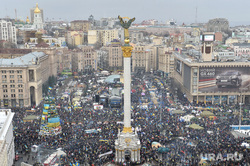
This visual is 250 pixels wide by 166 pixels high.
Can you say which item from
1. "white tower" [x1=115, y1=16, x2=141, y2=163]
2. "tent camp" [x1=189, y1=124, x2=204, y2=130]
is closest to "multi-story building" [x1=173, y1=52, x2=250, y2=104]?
"tent camp" [x1=189, y1=124, x2=204, y2=130]

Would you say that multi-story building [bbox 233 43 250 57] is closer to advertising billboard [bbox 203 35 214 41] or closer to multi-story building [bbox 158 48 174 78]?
multi-story building [bbox 158 48 174 78]

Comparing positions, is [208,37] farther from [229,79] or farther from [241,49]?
[241,49]

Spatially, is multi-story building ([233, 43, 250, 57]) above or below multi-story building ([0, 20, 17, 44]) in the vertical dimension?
below

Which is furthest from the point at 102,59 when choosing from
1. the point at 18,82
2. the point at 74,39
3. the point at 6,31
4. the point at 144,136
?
the point at 144,136

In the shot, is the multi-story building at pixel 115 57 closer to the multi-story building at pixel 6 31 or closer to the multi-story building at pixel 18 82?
the multi-story building at pixel 6 31

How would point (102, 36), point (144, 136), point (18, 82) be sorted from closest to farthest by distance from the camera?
1. point (144, 136)
2. point (18, 82)
3. point (102, 36)
